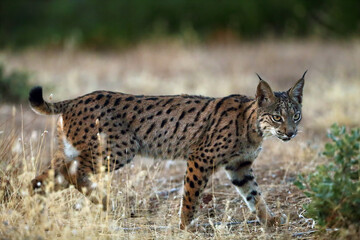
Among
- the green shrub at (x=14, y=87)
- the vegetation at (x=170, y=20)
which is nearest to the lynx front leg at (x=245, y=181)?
the green shrub at (x=14, y=87)

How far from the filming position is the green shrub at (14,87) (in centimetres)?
1074

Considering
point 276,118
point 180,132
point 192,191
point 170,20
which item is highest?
point 170,20

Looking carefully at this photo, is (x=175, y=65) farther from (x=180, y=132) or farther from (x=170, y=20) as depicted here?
(x=180, y=132)

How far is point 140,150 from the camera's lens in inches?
234

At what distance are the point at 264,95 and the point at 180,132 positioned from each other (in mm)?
940

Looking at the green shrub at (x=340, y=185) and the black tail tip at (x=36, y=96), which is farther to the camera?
the black tail tip at (x=36, y=96)

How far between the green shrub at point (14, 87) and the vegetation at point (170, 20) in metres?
7.15

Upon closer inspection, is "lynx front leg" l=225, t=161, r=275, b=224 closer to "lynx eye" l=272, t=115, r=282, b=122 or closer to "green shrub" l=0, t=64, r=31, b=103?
"lynx eye" l=272, t=115, r=282, b=122

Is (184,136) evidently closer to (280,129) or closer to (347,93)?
(280,129)

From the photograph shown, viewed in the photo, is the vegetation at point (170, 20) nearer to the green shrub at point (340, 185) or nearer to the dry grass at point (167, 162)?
the dry grass at point (167, 162)

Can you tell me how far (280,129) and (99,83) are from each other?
8906mm

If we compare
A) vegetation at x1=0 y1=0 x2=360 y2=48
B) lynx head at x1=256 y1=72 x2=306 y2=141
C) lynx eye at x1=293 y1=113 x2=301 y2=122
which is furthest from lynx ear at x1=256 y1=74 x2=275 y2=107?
vegetation at x1=0 y1=0 x2=360 y2=48

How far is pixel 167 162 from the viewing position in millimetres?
7766

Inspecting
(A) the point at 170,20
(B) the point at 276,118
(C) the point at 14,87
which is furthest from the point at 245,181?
(A) the point at 170,20
